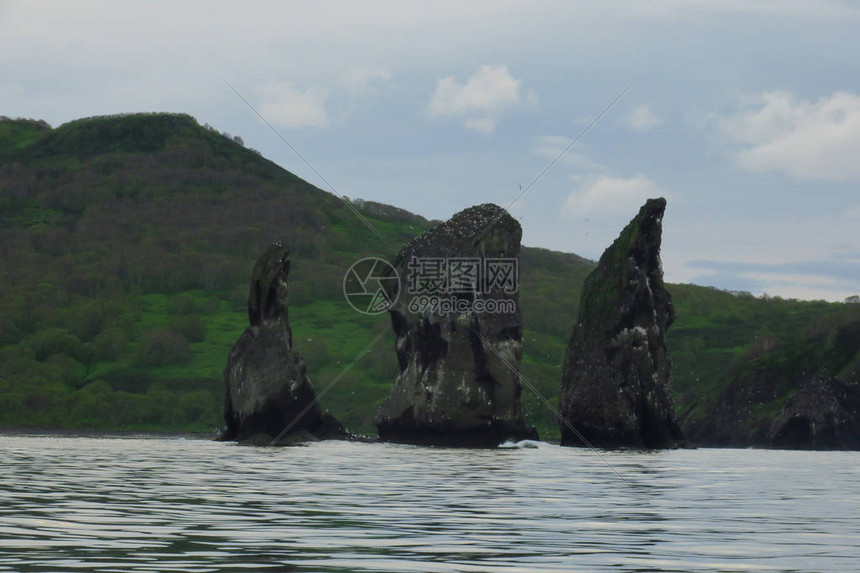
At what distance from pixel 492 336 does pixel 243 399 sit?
14.8 meters

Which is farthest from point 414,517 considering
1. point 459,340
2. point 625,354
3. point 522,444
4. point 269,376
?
point 625,354

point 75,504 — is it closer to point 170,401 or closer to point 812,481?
point 812,481

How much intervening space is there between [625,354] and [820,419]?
60.4 feet

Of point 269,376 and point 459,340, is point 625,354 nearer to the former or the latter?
point 459,340

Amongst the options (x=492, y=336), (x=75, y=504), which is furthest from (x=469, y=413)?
(x=75, y=504)

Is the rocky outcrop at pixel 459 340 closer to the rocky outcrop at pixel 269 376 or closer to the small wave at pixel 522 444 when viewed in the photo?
the small wave at pixel 522 444

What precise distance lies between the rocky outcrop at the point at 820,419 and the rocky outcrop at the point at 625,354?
13.1m

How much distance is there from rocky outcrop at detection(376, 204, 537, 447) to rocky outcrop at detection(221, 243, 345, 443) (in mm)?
6073

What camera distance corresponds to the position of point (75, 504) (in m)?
25.1

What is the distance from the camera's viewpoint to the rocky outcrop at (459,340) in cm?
7012

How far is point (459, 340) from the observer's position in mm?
71125

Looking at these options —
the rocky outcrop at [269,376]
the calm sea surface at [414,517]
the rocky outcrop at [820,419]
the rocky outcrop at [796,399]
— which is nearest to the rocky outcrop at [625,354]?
the rocky outcrop at [820,419]

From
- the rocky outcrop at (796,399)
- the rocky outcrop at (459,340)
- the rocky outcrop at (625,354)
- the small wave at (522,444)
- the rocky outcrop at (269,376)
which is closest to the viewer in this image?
the rocky outcrop at (269,376)

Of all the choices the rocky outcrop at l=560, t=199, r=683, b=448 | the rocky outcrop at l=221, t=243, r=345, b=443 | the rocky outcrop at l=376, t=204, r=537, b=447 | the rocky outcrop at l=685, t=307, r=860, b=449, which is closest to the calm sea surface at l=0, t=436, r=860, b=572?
the rocky outcrop at l=221, t=243, r=345, b=443
